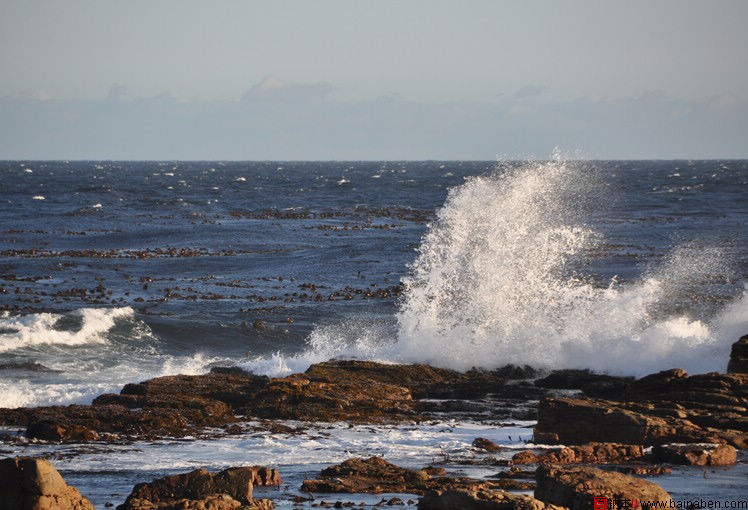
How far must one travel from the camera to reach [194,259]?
4819 centimetres

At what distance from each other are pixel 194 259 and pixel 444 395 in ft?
95.8

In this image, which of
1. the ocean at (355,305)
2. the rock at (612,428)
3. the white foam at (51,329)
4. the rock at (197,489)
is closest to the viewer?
the rock at (197,489)

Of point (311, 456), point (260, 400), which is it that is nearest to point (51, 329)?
point (260, 400)

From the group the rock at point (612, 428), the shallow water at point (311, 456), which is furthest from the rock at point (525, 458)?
the rock at point (612, 428)

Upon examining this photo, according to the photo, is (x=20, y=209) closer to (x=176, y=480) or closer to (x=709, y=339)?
(x=709, y=339)

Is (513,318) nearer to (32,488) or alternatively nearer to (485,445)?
(485,445)

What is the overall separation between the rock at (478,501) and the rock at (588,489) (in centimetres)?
53

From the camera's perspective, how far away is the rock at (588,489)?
11.2 metres

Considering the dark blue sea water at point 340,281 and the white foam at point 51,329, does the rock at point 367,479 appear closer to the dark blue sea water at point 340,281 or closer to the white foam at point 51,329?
the dark blue sea water at point 340,281

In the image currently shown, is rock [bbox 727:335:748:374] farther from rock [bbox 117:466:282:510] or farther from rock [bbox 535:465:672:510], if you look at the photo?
rock [bbox 117:466:282:510]

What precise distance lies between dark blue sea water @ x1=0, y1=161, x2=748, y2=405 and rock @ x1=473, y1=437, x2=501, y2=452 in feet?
24.8

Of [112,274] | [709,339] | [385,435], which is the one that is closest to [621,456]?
[385,435]

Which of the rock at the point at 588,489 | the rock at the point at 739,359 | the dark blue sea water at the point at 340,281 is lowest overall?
the dark blue sea water at the point at 340,281

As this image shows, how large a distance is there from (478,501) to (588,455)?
463 centimetres
